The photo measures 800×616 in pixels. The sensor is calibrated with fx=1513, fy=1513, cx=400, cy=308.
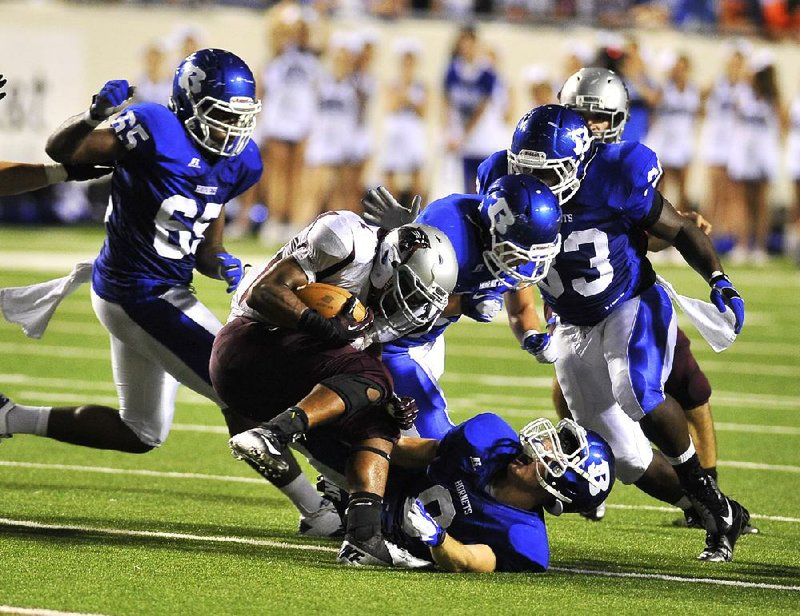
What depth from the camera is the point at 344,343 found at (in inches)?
175

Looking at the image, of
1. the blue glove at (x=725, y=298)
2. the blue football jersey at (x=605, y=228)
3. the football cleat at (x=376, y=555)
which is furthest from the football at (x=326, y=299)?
the blue glove at (x=725, y=298)

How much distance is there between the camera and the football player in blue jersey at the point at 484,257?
4.45 m

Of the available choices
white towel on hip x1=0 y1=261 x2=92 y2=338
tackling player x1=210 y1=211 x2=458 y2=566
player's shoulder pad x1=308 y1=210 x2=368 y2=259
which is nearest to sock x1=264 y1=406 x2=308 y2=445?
tackling player x1=210 y1=211 x2=458 y2=566

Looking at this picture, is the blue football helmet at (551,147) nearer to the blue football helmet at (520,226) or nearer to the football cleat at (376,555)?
the blue football helmet at (520,226)

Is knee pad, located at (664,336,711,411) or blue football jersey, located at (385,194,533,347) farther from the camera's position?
knee pad, located at (664,336,711,411)

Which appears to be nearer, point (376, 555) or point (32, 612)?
point (32, 612)

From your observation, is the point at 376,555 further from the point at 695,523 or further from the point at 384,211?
the point at 695,523

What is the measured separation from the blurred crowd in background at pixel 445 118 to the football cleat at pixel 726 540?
1065 centimetres

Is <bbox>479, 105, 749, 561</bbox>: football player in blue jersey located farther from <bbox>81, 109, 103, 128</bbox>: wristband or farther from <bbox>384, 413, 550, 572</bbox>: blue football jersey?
<bbox>81, 109, 103, 128</bbox>: wristband

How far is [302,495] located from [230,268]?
0.91 meters

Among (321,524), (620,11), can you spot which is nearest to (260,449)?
(321,524)

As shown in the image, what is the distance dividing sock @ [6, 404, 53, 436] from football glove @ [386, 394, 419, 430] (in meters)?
1.44

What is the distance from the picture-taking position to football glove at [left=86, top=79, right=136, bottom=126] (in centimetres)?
479

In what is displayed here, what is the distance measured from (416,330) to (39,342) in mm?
5611
